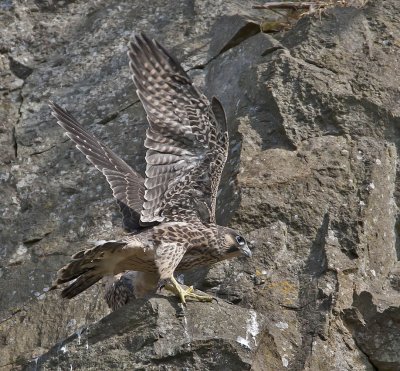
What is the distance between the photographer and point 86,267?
557cm

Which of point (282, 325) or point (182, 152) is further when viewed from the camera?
point (182, 152)

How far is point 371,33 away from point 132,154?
1.91m

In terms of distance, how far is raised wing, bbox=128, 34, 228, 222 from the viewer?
616 cm

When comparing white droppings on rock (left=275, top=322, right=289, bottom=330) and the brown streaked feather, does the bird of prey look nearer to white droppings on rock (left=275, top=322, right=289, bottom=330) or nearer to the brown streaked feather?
the brown streaked feather

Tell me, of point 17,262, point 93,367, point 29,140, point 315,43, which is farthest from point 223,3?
point 93,367

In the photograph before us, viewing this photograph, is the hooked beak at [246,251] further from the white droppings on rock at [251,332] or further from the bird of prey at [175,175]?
the white droppings on rock at [251,332]

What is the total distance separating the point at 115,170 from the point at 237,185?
0.78 m

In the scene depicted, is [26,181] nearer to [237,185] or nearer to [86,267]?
[237,185]

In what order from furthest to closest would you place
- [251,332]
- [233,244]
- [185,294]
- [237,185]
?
1. [237,185]
2. [233,244]
3. [185,294]
4. [251,332]

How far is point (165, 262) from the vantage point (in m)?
5.77

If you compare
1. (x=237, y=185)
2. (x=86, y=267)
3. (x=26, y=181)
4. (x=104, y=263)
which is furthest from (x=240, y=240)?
(x=26, y=181)

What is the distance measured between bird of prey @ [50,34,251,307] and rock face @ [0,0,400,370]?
0.85 ft

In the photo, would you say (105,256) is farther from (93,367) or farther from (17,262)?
(17,262)

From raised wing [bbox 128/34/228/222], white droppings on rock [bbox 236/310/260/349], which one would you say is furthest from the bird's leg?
raised wing [bbox 128/34/228/222]
